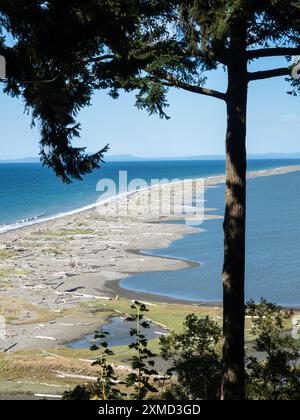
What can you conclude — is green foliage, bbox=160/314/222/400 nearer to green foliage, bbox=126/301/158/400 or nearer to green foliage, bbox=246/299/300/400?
green foliage, bbox=246/299/300/400

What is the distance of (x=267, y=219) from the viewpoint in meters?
60.1

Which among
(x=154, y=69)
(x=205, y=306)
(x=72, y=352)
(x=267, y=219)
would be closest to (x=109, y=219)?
(x=267, y=219)

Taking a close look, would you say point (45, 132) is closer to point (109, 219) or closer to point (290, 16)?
point (290, 16)

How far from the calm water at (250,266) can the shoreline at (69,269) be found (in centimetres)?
130

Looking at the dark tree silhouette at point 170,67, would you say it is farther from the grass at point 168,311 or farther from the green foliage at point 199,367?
the grass at point 168,311

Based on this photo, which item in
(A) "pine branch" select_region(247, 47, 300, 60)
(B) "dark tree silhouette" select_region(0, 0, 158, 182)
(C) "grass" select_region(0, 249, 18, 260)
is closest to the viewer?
(B) "dark tree silhouette" select_region(0, 0, 158, 182)

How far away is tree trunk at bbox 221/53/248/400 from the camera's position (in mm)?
→ 8930

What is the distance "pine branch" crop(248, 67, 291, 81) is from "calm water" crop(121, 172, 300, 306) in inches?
677

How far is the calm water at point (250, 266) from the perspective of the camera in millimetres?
27781

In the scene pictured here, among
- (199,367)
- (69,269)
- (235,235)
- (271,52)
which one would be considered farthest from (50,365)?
(69,269)

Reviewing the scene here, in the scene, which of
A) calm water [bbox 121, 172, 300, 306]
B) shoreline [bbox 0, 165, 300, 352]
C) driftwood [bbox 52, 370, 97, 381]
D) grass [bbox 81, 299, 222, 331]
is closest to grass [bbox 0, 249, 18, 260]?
shoreline [bbox 0, 165, 300, 352]

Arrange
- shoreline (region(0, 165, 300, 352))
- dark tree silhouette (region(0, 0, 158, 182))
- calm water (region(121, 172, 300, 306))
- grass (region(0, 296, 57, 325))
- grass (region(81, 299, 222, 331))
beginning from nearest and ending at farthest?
dark tree silhouette (region(0, 0, 158, 182))
grass (region(81, 299, 222, 331))
shoreline (region(0, 165, 300, 352))
grass (region(0, 296, 57, 325))
calm water (region(121, 172, 300, 306))

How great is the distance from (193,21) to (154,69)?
3.15ft

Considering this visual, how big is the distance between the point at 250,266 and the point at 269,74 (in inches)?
1013
